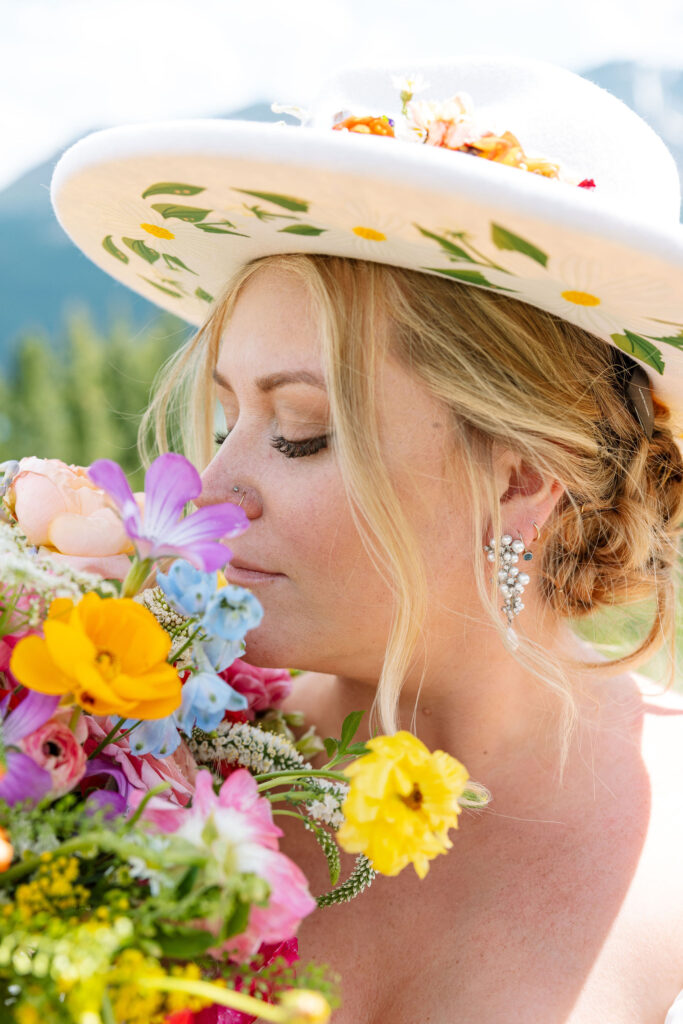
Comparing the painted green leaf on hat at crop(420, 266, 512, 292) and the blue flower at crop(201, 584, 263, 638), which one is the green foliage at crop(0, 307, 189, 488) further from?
the blue flower at crop(201, 584, 263, 638)

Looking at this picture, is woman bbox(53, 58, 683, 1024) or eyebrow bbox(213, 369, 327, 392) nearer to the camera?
woman bbox(53, 58, 683, 1024)

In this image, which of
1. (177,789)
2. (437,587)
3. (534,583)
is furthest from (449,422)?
(177,789)

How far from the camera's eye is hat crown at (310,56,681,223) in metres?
1.13

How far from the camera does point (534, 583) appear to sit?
1.48m

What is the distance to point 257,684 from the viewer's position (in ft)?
4.64

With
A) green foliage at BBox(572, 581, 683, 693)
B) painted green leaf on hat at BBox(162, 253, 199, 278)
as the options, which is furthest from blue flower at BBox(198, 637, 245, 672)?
green foliage at BBox(572, 581, 683, 693)

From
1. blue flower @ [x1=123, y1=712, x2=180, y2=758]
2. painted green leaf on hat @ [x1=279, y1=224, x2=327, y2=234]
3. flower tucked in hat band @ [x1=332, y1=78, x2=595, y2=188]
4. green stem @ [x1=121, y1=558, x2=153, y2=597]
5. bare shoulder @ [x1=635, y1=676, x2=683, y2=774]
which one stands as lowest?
bare shoulder @ [x1=635, y1=676, x2=683, y2=774]

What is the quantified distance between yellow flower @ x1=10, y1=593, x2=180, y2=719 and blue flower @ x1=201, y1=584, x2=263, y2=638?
5 centimetres

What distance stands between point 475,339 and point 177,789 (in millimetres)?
725

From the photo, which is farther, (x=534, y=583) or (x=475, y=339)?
(x=534, y=583)

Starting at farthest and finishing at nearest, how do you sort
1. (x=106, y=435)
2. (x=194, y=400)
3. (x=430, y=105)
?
1. (x=106, y=435)
2. (x=194, y=400)
3. (x=430, y=105)

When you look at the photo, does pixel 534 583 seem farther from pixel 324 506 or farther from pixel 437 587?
pixel 324 506

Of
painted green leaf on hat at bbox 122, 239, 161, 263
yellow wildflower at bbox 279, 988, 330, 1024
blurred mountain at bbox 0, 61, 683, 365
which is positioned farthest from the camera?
blurred mountain at bbox 0, 61, 683, 365

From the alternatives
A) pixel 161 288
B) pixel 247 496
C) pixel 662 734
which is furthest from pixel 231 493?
pixel 662 734
